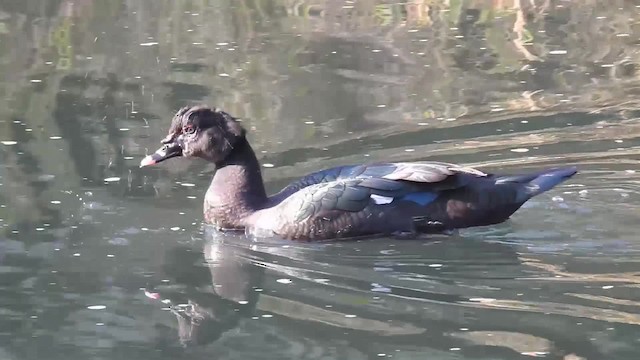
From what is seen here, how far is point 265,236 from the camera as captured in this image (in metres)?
8.23

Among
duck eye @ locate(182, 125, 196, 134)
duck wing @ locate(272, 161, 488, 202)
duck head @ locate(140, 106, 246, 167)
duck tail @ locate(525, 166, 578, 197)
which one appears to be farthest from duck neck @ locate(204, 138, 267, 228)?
duck tail @ locate(525, 166, 578, 197)

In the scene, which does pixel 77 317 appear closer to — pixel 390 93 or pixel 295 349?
pixel 295 349

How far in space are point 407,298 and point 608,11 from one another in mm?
11148

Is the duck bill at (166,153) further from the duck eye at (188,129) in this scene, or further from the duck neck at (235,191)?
the duck neck at (235,191)

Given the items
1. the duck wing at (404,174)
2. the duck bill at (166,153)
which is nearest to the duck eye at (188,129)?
the duck bill at (166,153)

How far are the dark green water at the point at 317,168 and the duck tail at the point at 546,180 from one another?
25cm

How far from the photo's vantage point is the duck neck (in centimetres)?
845

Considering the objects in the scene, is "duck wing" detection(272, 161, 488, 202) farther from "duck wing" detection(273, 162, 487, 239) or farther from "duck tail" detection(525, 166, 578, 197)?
"duck tail" detection(525, 166, 578, 197)

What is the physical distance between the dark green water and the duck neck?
21cm

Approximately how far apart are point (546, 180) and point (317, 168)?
211cm

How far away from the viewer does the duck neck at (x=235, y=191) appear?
8.45 meters

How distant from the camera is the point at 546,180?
834cm

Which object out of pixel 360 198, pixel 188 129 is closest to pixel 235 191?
pixel 188 129

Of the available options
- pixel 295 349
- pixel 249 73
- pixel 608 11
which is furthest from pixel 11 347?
pixel 608 11
